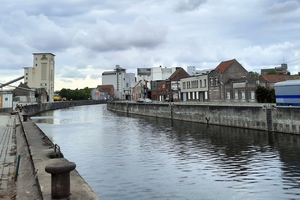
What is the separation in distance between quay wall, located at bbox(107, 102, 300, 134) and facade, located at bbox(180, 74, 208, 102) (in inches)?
591

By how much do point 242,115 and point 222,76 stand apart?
99.7ft

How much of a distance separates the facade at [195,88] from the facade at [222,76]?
2.41 metres

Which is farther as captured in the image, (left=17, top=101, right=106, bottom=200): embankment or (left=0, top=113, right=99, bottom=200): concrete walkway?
(left=0, top=113, right=99, bottom=200): concrete walkway

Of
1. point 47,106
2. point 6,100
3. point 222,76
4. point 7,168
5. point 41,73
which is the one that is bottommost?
point 7,168

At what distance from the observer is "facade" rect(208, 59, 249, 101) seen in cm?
6845

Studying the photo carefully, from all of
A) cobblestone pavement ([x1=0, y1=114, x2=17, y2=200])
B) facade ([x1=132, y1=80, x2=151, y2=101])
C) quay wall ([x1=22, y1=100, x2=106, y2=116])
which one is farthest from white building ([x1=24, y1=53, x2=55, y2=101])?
cobblestone pavement ([x1=0, y1=114, x2=17, y2=200])

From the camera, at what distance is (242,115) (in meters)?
39.6

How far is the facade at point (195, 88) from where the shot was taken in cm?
7438

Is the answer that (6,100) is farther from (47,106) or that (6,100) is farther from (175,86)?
(175,86)

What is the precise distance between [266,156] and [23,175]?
16907 millimetres

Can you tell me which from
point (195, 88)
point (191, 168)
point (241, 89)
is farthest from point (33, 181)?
point (195, 88)

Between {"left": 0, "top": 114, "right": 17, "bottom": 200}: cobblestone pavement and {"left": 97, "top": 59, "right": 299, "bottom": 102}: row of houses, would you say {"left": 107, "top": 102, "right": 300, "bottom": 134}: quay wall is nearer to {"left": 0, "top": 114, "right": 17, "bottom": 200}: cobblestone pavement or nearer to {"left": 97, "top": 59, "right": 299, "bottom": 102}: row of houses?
{"left": 97, "top": 59, "right": 299, "bottom": 102}: row of houses

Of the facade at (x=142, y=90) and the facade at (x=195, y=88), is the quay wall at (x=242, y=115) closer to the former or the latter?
the facade at (x=195, y=88)

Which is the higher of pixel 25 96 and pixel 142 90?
pixel 142 90
